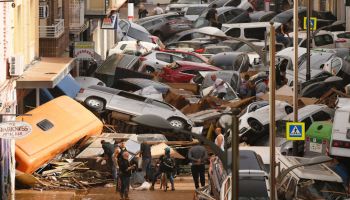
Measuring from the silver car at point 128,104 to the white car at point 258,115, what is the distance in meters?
2.02

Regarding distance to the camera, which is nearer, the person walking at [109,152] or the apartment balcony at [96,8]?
the person walking at [109,152]

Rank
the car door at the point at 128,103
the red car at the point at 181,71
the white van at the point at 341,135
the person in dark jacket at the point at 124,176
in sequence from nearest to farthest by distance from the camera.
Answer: the person in dark jacket at the point at 124,176
the white van at the point at 341,135
the car door at the point at 128,103
the red car at the point at 181,71

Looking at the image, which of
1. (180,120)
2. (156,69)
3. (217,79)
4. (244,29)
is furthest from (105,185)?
(244,29)

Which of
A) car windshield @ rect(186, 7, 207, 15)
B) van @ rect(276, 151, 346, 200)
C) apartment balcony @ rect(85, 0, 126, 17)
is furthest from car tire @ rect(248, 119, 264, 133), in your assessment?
car windshield @ rect(186, 7, 207, 15)

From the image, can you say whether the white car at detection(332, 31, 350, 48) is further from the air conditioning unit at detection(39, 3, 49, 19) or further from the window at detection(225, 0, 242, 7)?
the air conditioning unit at detection(39, 3, 49, 19)

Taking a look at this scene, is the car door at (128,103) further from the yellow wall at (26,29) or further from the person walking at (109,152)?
the person walking at (109,152)

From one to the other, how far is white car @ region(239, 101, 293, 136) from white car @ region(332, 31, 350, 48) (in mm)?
20950

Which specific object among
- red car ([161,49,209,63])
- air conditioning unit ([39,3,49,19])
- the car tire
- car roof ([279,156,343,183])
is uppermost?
air conditioning unit ([39,3,49,19])

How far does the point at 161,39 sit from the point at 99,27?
959cm

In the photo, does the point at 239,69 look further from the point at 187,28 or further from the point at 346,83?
the point at 187,28

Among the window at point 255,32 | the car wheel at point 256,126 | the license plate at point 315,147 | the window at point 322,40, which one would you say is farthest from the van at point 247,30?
the license plate at point 315,147

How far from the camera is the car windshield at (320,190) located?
95.1 ft

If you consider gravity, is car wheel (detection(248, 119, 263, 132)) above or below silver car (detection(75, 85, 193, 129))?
below

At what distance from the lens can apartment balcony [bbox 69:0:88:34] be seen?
50428mm
